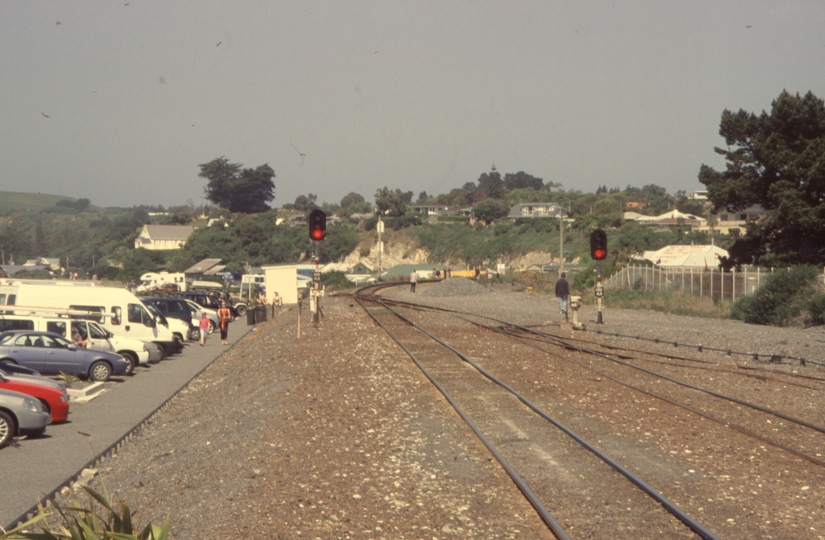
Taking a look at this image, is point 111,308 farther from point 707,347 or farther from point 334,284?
point 334,284

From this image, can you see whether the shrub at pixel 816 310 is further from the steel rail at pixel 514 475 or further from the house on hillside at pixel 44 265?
the house on hillside at pixel 44 265

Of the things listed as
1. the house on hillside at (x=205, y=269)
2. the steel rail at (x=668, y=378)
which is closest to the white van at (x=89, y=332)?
the steel rail at (x=668, y=378)

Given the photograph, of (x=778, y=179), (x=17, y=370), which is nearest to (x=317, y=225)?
(x=17, y=370)

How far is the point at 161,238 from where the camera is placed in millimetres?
134750

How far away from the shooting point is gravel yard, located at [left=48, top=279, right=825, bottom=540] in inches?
287

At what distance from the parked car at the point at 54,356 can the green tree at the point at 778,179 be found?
3613 centimetres

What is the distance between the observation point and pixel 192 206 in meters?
194

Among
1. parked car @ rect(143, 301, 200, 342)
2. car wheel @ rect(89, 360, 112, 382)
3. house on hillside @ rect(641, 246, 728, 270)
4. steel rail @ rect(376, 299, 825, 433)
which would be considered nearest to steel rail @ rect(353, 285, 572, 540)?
steel rail @ rect(376, 299, 825, 433)

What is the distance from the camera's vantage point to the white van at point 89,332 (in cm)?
2075

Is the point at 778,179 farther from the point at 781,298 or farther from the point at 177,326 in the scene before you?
the point at 177,326

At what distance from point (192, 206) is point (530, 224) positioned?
329 feet

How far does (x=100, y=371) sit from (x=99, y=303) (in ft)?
17.9

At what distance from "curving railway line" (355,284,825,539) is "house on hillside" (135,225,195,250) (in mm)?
119159

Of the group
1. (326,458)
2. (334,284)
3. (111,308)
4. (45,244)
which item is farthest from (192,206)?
(326,458)
